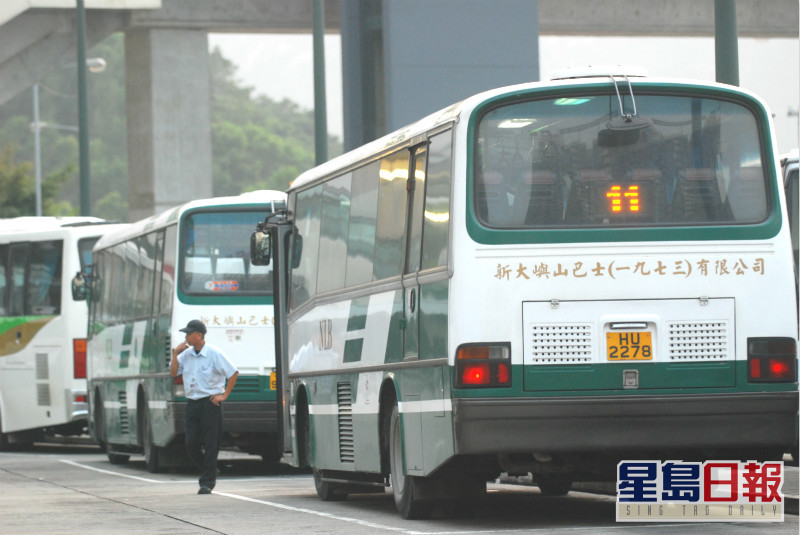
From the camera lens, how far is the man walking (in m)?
17.5

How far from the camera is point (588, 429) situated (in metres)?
11.6

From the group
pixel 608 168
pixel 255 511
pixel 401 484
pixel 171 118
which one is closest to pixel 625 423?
pixel 608 168

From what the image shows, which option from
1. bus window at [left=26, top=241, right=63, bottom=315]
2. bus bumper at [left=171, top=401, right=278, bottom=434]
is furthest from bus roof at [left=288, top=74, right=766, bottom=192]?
bus window at [left=26, top=241, right=63, bottom=315]

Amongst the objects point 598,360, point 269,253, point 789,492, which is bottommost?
point 789,492

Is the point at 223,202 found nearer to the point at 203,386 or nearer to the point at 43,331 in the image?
the point at 203,386

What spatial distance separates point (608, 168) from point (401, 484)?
118 inches

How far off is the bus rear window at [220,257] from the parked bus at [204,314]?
0.01m

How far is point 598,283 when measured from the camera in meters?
11.8

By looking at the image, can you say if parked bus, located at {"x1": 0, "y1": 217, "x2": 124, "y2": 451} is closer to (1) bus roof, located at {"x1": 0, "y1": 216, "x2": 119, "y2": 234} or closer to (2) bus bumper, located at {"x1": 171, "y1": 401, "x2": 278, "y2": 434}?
(1) bus roof, located at {"x1": 0, "y1": 216, "x2": 119, "y2": 234}

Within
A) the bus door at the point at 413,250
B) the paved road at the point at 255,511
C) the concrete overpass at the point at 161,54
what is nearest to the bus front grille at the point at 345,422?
the paved road at the point at 255,511

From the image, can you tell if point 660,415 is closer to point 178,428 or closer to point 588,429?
point 588,429

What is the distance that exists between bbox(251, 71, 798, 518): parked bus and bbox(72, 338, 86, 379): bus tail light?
51.8ft

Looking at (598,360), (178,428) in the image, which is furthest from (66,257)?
(598,360)

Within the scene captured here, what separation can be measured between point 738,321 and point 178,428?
32.6 feet
